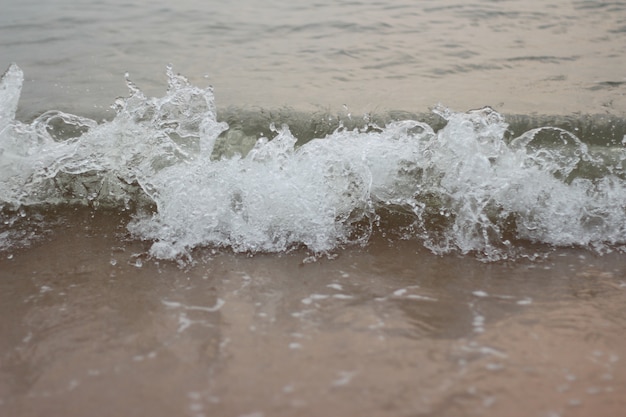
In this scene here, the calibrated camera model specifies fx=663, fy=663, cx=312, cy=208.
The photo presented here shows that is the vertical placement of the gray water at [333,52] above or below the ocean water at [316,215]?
above

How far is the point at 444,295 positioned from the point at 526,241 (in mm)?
655

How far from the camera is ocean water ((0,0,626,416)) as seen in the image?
1863 millimetres

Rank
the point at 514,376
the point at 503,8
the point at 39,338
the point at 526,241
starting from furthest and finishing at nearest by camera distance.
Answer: the point at 503,8 → the point at 526,241 → the point at 39,338 → the point at 514,376

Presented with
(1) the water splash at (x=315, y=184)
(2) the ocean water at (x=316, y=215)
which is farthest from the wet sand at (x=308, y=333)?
(1) the water splash at (x=315, y=184)

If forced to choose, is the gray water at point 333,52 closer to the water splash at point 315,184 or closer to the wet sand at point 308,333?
the water splash at point 315,184

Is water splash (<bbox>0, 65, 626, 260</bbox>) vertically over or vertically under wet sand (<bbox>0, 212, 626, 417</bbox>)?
over

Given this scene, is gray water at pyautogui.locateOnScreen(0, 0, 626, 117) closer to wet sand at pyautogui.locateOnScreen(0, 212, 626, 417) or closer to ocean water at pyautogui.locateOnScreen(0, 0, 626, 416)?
ocean water at pyautogui.locateOnScreen(0, 0, 626, 416)

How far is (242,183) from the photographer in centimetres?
285

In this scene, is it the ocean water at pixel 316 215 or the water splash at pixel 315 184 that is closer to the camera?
the ocean water at pixel 316 215

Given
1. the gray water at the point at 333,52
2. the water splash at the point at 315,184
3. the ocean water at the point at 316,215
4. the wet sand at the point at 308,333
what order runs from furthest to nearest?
the gray water at the point at 333,52 < the water splash at the point at 315,184 < the ocean water at the point at 316,215 < the wet sand at the point at 308,333

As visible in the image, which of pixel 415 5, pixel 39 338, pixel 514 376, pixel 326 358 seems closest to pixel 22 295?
pixel 39 338

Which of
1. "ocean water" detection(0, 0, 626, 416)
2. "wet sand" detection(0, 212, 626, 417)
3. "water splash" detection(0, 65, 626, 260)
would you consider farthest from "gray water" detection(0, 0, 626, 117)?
"wet sand" detection(0, 212, 626, 417)

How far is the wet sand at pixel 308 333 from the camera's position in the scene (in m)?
1.67

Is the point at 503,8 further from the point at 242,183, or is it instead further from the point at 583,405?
the point at 583,405
